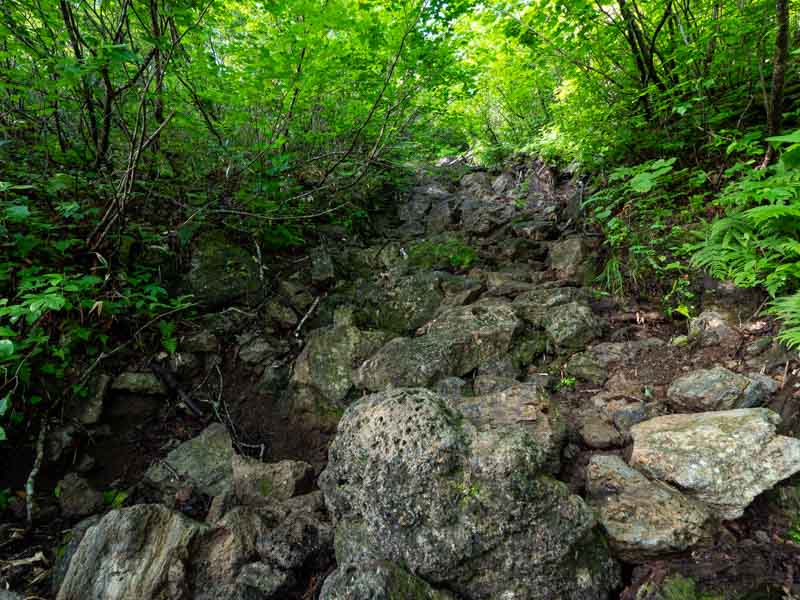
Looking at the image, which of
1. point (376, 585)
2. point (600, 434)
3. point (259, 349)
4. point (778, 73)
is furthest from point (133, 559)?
point (778, 73)

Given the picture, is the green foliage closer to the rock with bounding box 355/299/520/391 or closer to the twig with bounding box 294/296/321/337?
the twig with bounding box 294/296/321/337

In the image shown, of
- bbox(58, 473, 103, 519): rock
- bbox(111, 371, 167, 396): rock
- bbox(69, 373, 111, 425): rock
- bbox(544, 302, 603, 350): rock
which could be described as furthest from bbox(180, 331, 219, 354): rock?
bbox(544, 302, 603, 350): rock

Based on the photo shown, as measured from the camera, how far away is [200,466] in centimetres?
360

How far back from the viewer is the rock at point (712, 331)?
3246 millimetres

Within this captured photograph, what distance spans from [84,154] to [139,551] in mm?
4797

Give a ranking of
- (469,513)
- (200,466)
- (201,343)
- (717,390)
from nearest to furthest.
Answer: (469,513), (717,390), (200,466), (201,343)

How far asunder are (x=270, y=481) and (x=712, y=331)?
4003mm

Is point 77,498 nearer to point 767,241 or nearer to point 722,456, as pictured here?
point 722,456

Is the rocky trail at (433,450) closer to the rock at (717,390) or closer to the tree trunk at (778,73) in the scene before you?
the rock at (717,390)

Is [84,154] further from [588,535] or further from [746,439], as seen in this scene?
[746,439]

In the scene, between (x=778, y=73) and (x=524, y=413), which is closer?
(x=524, y=413)

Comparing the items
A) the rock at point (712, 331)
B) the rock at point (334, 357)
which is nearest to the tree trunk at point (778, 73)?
the rock at point (712, 331)

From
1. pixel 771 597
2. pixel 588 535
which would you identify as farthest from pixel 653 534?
pixel 771 597

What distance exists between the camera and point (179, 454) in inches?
146
